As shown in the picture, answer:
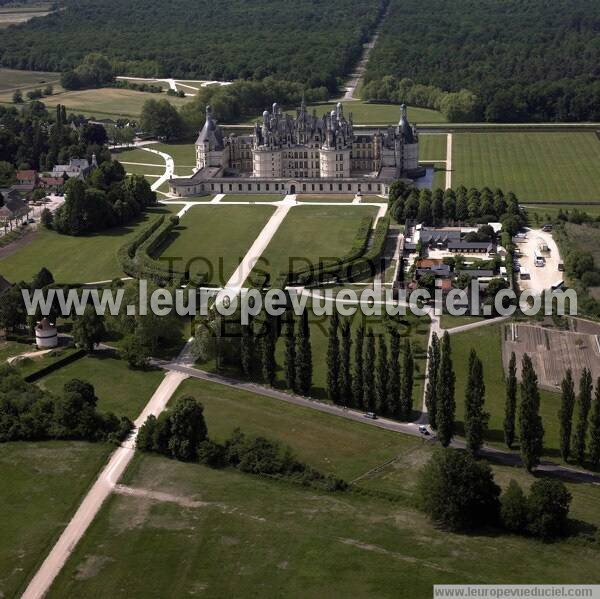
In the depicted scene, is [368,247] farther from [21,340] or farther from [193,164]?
[193,164]

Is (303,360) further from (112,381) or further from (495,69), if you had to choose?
(495,69)

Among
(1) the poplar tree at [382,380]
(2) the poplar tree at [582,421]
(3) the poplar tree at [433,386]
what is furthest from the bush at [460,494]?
(1) the poplar tree at [382,380]

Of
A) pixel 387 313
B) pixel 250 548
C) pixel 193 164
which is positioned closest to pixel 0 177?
pixel 193 164

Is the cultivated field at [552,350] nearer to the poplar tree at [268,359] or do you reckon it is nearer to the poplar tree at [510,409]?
the poplar tree at [510,409]

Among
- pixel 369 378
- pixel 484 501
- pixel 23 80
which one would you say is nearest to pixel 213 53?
pixel 23 80

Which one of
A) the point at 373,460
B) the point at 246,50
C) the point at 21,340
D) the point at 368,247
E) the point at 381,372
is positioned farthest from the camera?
the point at 246,50

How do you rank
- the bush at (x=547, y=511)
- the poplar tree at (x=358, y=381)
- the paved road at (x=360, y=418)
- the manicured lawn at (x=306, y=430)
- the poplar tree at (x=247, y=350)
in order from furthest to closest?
the poplar tree at (x=247, y=350), the poplar tree at (x=358, y=381), the manicured lawn at (x=306, y=430), the paved road at (x=360, y=418), the bush at (x=547, y=511)
